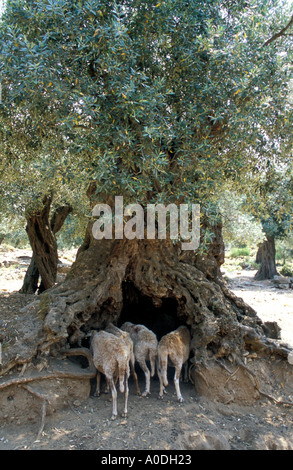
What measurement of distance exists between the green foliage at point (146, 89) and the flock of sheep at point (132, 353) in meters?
2.43

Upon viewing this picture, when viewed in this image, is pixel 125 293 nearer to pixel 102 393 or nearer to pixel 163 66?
pixel 102 393

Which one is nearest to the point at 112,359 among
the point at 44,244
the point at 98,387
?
the point at 98,387

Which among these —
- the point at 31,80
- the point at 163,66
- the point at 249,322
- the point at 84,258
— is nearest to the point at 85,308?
the point at 84,258

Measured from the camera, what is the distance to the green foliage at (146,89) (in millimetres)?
4918

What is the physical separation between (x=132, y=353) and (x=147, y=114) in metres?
4.05

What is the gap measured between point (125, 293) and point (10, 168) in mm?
3822

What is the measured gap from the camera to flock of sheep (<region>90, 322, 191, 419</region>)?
5504 millimetres

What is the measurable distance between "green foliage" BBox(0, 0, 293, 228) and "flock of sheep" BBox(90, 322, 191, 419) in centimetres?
243

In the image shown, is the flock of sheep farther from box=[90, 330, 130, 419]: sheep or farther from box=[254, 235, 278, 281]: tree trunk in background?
box=[254, 235, 278, 281]: tree trunk in background

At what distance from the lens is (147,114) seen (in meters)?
4.93

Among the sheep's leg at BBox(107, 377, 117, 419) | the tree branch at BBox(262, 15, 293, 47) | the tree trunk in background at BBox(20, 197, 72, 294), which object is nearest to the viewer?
the sheep's leg at BBox(107, 377, 117, 419)

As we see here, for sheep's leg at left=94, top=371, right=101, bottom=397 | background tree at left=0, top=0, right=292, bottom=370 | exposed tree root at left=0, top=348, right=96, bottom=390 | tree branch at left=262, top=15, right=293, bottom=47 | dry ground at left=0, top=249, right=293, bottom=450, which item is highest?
tree branch at left=262, top=15, right=293, bottom=47

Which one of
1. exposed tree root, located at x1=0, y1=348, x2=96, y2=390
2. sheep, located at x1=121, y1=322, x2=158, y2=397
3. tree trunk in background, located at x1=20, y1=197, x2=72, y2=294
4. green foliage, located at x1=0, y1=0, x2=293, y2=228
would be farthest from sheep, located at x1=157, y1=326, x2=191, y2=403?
tree trunk in background, located at x1=20, y1=197, x2=72, y2=294

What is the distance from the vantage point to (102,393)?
5848 mm
